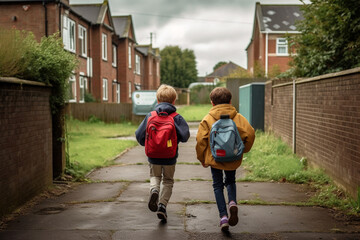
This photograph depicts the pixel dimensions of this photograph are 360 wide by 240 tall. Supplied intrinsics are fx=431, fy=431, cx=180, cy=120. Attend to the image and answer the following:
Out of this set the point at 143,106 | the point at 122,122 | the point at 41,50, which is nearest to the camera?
the point at 41,50

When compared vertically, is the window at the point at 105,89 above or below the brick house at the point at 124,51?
below

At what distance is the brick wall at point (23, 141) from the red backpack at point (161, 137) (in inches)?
66.7

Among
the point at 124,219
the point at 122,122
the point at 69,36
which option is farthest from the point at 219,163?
the point at 69,36

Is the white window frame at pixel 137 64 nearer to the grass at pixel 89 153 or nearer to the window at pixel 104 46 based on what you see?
the window at pixel 104 46

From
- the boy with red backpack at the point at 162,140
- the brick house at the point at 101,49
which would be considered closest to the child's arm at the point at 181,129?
the boy with red backpack at the point at 162,140

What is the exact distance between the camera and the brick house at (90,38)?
20.5 meters

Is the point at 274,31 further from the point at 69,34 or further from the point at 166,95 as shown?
the point at 166,95

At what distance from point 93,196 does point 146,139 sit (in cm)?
187

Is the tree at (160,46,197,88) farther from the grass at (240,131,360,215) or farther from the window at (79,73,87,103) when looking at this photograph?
the grass at (240,131,360,215)

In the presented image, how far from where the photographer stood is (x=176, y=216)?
502 centimetres

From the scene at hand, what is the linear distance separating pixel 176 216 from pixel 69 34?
20024 mm

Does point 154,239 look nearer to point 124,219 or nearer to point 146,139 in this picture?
point 124,219

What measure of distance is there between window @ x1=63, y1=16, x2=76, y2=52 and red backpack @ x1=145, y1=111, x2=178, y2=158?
18644mm

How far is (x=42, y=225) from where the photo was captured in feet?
15.4
